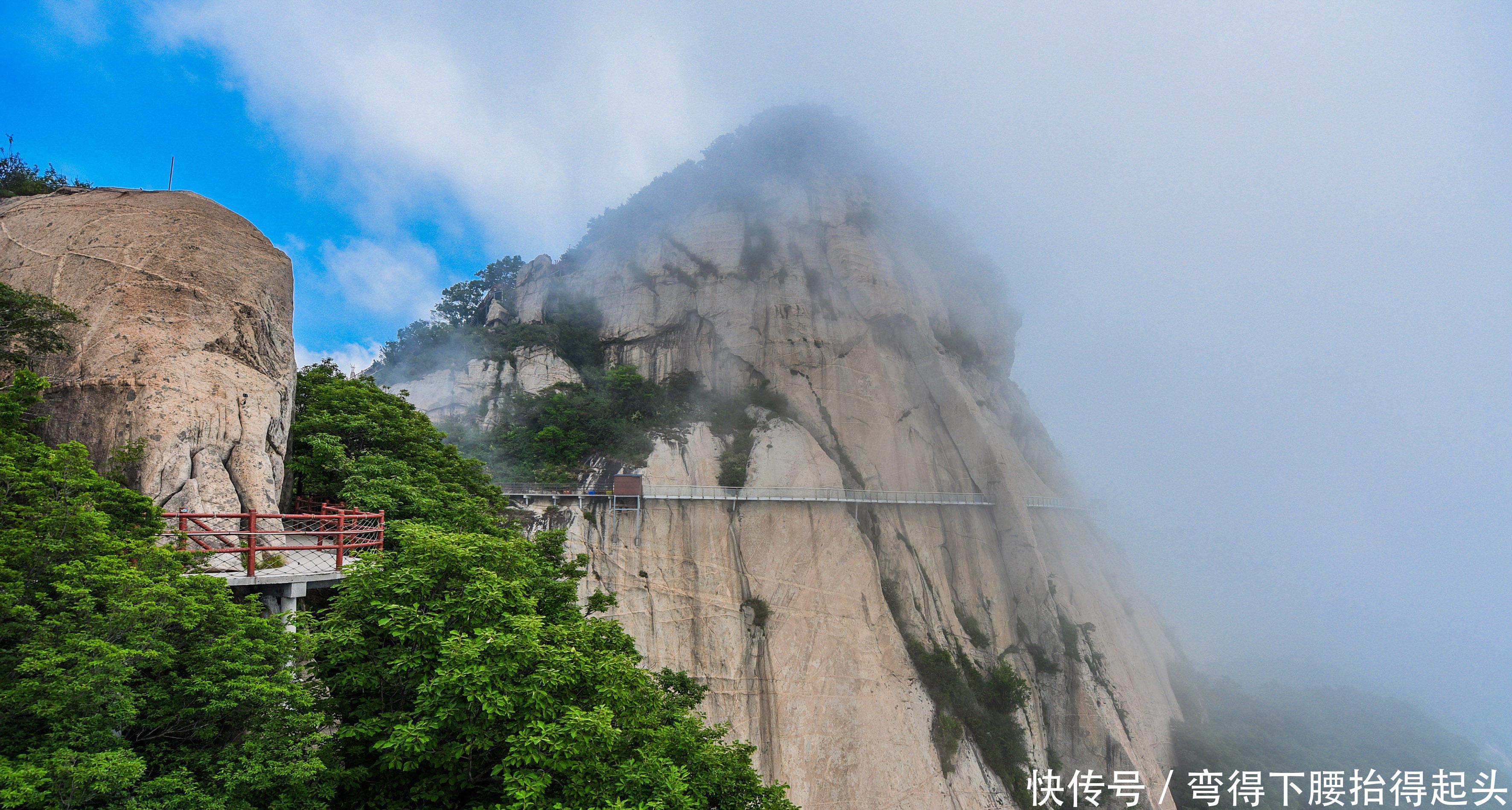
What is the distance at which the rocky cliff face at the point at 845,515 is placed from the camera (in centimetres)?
3058

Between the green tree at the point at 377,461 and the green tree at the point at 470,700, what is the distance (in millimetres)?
6663

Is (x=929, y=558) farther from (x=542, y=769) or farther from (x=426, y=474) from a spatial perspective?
(x=542, y=769)

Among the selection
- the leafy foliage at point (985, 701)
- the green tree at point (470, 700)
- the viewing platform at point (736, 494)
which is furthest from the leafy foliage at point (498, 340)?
the green tree at point (470, 700)

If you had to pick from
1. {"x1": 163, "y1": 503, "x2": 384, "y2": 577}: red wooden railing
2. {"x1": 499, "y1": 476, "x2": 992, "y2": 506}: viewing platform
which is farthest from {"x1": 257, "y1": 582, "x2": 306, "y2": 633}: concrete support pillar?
{"x1": 499, "y1": 476, "x2": 992, "y2": 506}: viewing platform

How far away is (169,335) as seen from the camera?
1486 centimetres

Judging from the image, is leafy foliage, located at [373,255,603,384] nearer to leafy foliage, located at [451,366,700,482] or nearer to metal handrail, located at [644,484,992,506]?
leafy foliage, located at [451,366,700,482]

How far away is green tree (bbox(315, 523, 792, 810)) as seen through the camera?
26.8 ft

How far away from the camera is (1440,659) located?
8600 centimetres

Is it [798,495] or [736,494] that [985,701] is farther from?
[736,494]

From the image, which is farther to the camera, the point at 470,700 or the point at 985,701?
the point at 985,701

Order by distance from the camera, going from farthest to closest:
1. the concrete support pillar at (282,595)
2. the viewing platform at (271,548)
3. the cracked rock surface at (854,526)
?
the cracked rock surface at (854,526)
the concrete support pillar at (282,595)
the viewing platform at (271,548)

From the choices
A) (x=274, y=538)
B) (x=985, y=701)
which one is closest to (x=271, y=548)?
(x=274, y=538)

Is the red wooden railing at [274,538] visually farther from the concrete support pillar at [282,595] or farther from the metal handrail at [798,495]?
the metal handrail at [798,495]

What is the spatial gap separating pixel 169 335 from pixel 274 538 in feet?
18.5
